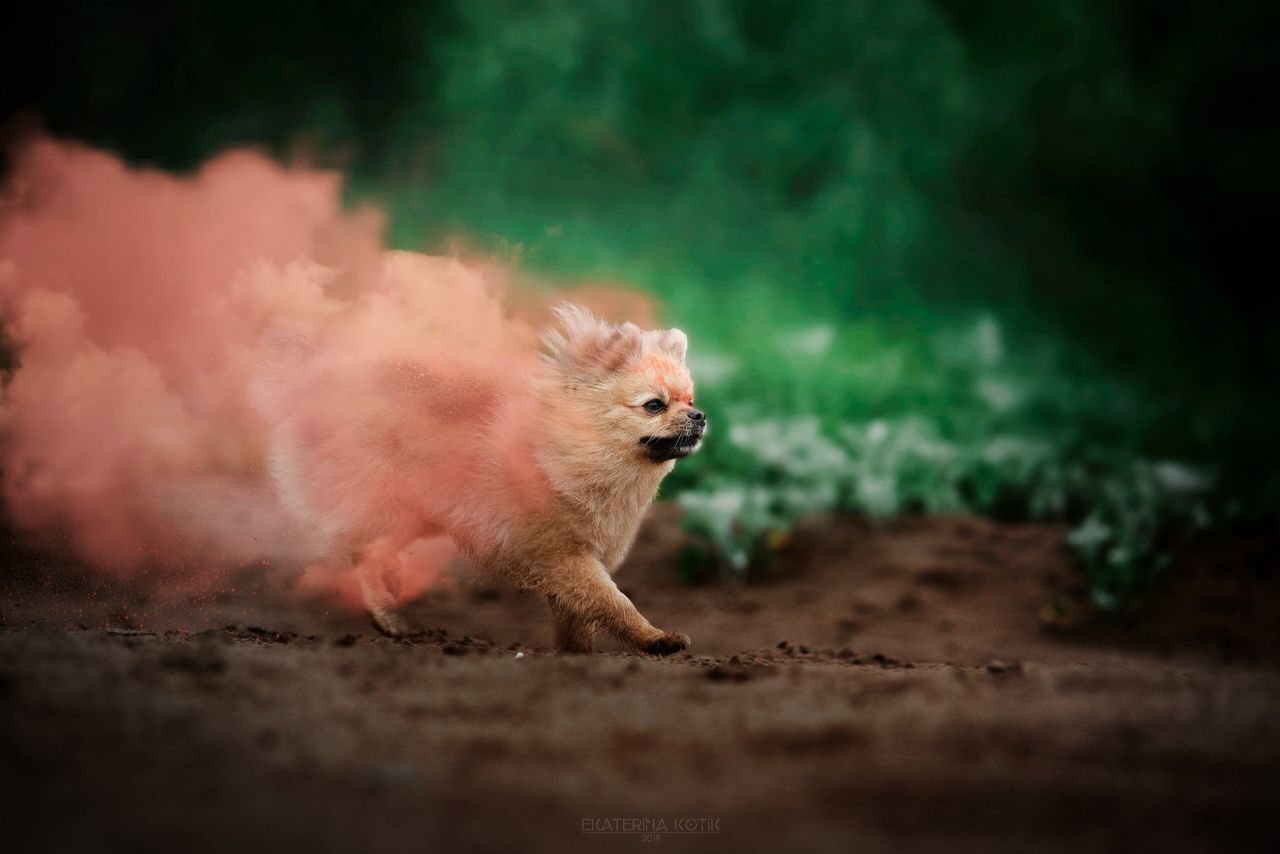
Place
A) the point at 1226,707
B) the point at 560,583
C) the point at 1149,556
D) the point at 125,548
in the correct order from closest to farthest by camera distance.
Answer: the point at 1226,707
the point at 560,583
the point at 125,548
the point at 1149,556

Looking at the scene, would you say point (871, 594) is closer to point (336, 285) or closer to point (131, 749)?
point (336, 285)

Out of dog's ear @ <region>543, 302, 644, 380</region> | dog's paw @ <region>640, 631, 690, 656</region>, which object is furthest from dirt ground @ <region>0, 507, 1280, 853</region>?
dog's ear @ <region>543, 302, 644, 380</region>

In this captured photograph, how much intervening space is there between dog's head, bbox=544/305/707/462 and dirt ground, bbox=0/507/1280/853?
1074 mm

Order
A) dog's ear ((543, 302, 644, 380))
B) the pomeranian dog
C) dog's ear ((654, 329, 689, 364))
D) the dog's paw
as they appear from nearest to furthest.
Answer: the dog's paw
the pomeranian dog
dog's ear ((543, 302, 644, 380))
dog's ear ((654, 329, 689, 364))

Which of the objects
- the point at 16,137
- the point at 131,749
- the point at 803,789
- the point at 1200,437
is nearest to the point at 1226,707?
the point at 803,789

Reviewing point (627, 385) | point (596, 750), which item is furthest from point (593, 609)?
point (596, 750)

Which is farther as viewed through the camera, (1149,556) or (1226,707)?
(1149,556)

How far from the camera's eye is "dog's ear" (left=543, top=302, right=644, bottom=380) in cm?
499

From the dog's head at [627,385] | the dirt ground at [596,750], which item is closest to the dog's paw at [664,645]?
the dirt ground at [596,750]

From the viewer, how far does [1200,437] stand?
8.53 metres

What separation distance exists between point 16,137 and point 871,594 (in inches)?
274

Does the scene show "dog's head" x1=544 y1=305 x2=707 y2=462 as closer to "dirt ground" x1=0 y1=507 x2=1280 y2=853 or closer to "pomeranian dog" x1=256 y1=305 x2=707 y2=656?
"pomeranian dog" x1=256 y1=305 x2=707 y2=656

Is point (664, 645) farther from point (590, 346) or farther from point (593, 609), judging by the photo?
point (590, 346)

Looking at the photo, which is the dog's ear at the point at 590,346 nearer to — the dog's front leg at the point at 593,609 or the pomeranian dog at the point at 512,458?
the pomeranian dog at the point at 512,458
